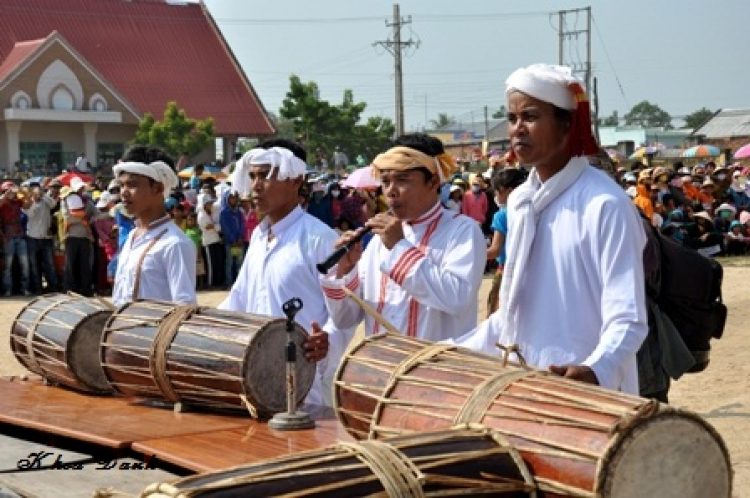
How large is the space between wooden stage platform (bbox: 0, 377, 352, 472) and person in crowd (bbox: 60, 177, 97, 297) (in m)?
10.5

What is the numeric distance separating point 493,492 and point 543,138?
3.64 feet

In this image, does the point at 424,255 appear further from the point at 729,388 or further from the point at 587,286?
the point at 729,388

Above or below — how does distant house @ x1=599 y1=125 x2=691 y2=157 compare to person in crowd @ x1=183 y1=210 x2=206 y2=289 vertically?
above

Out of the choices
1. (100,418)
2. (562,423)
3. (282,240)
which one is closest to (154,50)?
(282,240)

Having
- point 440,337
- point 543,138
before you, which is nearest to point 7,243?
point 440,337

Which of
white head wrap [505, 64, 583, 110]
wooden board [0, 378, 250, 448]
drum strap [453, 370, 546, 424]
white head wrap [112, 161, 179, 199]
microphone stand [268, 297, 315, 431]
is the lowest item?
wooden board [0, 378, 250, 448]

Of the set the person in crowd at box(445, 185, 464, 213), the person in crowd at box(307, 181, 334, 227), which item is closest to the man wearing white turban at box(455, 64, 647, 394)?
the person in crowd at box(445, 185, 464, 213)

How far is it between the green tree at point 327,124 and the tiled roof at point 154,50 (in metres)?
1.26

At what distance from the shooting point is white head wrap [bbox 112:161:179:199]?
235 inches

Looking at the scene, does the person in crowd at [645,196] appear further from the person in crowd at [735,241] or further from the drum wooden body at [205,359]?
the drum wooden body at [205,359]

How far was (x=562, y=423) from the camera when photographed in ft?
9.27

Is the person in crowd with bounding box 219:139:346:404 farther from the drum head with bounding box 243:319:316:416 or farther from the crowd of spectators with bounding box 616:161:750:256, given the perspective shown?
the crowd of spectators with bounding box 616:161:750:256

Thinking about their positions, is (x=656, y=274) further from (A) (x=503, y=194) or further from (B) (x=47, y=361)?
(A) (x=503, y=194)

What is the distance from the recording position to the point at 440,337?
4.62 meters
